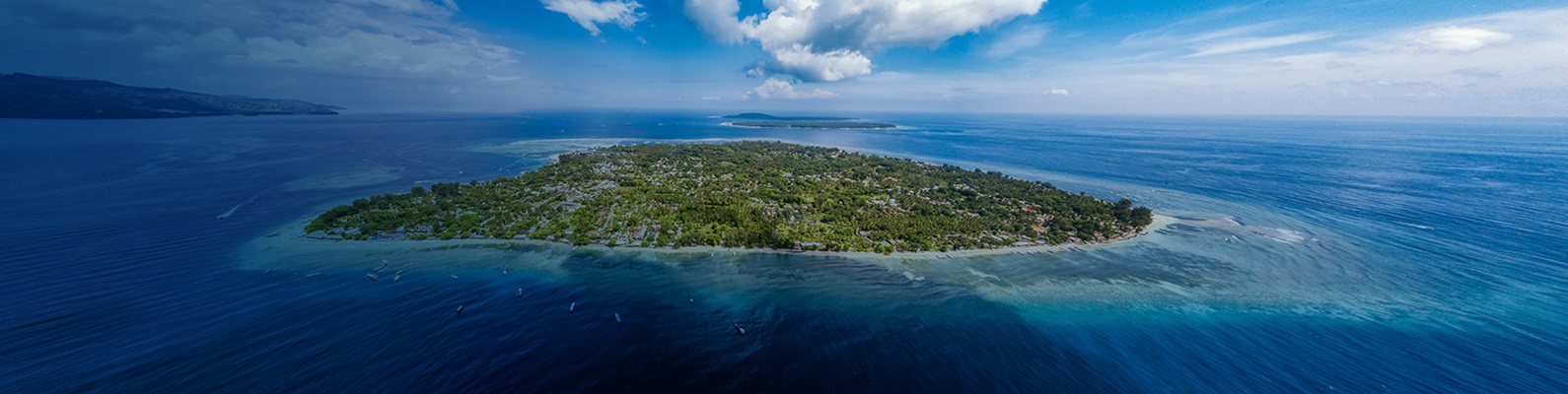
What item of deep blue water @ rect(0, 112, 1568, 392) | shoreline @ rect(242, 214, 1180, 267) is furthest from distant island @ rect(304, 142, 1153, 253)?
deep blue water @ rect(0, 112, 1568, 392)

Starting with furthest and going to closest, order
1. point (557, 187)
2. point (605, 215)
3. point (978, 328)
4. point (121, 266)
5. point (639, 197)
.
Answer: point (557, 187), point (639, 197), point (605, 215), point (121, 266), point (978, 328)

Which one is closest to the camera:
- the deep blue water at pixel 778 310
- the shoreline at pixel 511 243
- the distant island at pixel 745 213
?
the deep blue water at pixel 778 310

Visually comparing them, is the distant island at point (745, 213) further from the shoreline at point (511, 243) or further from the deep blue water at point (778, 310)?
the deep blue water at point (778, 310)

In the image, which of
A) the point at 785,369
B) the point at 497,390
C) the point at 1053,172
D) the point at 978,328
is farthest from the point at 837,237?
the point at 1053,172

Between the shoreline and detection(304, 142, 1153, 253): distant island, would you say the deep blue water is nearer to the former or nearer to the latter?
the shoreline

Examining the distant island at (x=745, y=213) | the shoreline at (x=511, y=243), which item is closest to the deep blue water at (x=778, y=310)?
the shoreline at (x=511, y=243)

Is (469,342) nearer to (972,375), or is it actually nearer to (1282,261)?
(972,375)
